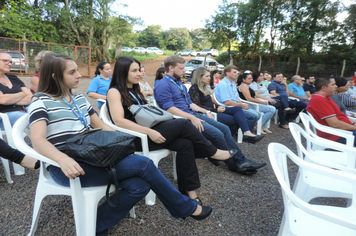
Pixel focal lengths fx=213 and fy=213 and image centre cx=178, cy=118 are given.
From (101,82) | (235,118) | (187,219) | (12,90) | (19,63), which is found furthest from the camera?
(19,63)

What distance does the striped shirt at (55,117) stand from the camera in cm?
136

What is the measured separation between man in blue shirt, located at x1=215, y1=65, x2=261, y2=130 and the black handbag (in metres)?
2.99

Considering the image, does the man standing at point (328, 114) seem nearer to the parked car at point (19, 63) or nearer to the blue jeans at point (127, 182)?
the blue jeans at point (127, 182)

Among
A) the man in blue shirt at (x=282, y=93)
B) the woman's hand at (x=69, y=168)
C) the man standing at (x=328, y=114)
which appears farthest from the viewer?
the man in blue shirt at (x=282, y=93)

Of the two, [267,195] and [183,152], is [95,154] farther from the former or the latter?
[267,195]

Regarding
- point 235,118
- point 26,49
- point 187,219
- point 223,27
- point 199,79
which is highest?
point 223,27

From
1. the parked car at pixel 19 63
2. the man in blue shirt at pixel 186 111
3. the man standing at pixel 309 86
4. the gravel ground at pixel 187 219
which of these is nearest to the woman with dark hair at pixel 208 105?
the man in blue shirt at pixel 186 111

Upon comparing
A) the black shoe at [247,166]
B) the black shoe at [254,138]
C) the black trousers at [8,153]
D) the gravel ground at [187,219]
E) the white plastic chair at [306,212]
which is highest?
the white plastic chair at [306,212]

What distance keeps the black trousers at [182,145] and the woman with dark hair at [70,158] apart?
1.12 feet

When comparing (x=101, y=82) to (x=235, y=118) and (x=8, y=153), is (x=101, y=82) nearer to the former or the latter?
(x=8, y=153)

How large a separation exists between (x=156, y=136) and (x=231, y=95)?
262cm

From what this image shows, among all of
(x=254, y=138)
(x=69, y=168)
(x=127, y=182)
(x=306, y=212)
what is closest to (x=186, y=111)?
(x=254, y=138)

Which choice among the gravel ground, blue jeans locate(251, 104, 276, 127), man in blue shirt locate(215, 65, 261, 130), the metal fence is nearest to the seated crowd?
the gravel ground

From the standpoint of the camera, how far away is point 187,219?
181 cm
